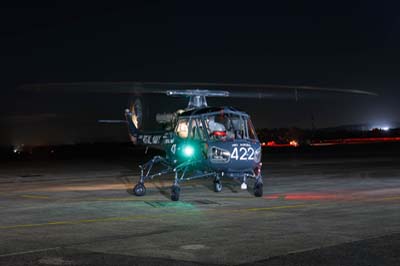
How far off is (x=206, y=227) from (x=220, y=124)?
680 centimetres

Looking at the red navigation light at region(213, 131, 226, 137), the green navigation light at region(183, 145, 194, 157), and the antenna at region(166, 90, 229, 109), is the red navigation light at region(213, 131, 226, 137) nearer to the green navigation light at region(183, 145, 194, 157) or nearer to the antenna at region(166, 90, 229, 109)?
the green navigation light at region(183, 145, 194, 157)

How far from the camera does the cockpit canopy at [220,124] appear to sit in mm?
17953

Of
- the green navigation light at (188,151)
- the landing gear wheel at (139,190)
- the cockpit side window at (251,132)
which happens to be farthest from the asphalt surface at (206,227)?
the cockpit side window at (251,132)

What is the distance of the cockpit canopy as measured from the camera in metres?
18.0

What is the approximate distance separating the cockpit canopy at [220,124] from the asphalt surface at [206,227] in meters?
1.86

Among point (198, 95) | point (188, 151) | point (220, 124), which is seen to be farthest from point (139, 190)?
point (198, 95)

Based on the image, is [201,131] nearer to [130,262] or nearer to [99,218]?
[99,218]

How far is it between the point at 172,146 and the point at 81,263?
1094cm

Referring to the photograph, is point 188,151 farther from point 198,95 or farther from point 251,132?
point 198,95

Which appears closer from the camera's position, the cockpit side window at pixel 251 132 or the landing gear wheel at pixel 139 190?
the cockpit side window at pixel 251 132

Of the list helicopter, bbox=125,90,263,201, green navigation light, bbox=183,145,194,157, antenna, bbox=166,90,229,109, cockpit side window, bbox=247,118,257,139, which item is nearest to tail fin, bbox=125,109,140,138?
helicopter, bbox=125,90,263,201

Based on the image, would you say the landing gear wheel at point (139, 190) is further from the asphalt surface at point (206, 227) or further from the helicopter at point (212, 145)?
the asphalt surface at point (206, 227)

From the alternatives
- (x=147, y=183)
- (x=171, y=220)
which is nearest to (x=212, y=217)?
(x=171, y=220)

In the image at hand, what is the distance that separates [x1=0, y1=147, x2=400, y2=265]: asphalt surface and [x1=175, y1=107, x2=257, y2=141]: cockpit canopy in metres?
1.86
